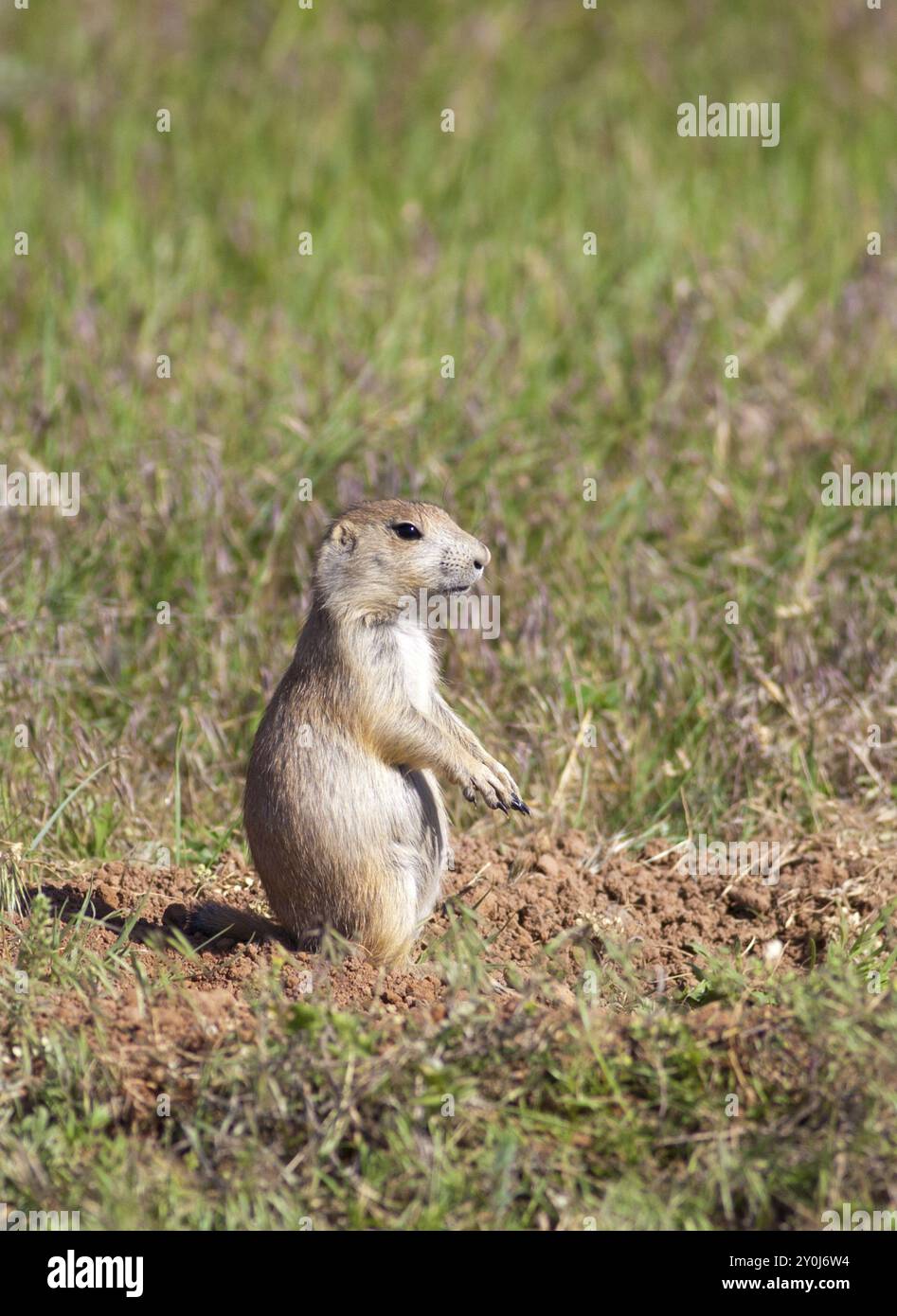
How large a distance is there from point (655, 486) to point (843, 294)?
1.82 metres

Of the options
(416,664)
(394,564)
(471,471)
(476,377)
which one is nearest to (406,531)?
(394,564)

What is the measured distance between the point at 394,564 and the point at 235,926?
1007 millimetres

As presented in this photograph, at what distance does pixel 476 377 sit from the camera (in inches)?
267

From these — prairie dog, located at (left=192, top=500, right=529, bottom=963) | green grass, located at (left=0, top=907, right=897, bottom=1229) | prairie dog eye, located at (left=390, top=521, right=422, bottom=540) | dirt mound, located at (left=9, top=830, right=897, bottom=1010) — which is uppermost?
prairie dog eye, located at (left=390, top=521, right=422, bottom=540)

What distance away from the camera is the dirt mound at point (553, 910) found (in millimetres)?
4074

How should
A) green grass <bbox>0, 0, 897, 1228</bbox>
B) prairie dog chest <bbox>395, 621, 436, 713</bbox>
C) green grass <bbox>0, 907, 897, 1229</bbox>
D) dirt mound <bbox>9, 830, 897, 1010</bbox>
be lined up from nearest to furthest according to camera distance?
green grass <bbox>0, 907, 897, 1229</bbox> → green grass <bbox>0, 0, 897, 1228</bbox> → dirt mound <bbox>9, 830, 897, 1010</bbox> → prairie dog chest <bbox>395, 621, 436, 713</bbox>

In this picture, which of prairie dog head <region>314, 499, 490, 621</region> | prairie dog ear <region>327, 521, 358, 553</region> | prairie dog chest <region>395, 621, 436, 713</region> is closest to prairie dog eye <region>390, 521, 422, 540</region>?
prairie dog head <region>314, 499, 490, 621</region>

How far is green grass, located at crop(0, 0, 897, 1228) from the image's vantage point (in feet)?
11.0

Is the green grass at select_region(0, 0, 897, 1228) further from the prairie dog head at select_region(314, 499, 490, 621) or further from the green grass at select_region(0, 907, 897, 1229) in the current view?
the prairie dog head at select_region(314, 499, 490, 621)

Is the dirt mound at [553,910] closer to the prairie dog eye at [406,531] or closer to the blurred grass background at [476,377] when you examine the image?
the blurred grass background at [476,377]

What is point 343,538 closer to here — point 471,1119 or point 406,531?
point 406,531

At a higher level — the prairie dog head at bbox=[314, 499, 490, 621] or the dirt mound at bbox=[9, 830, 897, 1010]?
the prairie dog head at bbox=[314, 499, 490, 621]

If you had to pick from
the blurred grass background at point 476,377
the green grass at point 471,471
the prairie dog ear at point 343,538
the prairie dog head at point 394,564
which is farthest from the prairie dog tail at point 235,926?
the prairie dog ear at point 343,538

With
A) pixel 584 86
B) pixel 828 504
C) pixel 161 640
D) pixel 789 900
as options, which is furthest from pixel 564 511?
pixel 584 86
